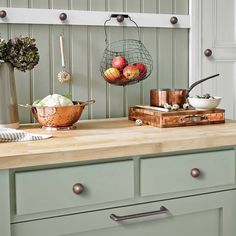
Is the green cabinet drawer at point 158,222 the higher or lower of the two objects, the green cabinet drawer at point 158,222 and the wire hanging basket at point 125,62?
the lower

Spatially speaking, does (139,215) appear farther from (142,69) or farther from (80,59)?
(80,59)

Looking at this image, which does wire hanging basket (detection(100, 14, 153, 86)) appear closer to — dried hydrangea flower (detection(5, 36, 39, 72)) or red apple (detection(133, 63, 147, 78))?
red apple (detection(133, 63, 147, 78))

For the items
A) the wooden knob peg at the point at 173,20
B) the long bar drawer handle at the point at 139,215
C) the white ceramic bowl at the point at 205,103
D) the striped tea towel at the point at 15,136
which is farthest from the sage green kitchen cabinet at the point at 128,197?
the wooden knob peg at the point at 173,20

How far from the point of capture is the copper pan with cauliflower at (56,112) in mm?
1836

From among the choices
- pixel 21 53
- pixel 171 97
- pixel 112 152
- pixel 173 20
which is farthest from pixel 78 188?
pixel 173 20

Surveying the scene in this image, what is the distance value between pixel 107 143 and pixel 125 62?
0.61m

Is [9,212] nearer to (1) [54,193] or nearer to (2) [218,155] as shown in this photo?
(1) [54,193]

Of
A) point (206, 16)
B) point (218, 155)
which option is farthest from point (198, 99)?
point (206, 16)

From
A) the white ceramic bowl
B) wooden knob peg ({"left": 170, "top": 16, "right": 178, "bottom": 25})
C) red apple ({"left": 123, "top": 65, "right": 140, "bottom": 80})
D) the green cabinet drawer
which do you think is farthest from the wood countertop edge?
wooden knob peg ({"left": 170, "top": 16, "right": 178, "bottom": 25})

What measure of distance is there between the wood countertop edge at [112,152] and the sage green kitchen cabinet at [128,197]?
0.03 meters

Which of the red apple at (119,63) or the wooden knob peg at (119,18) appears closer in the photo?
the red apple at (119,63)

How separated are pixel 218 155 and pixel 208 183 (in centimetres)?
11

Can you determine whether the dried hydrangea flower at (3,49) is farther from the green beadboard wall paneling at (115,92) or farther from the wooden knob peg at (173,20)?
the wooden knob peg at (173,20)

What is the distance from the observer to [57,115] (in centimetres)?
184
